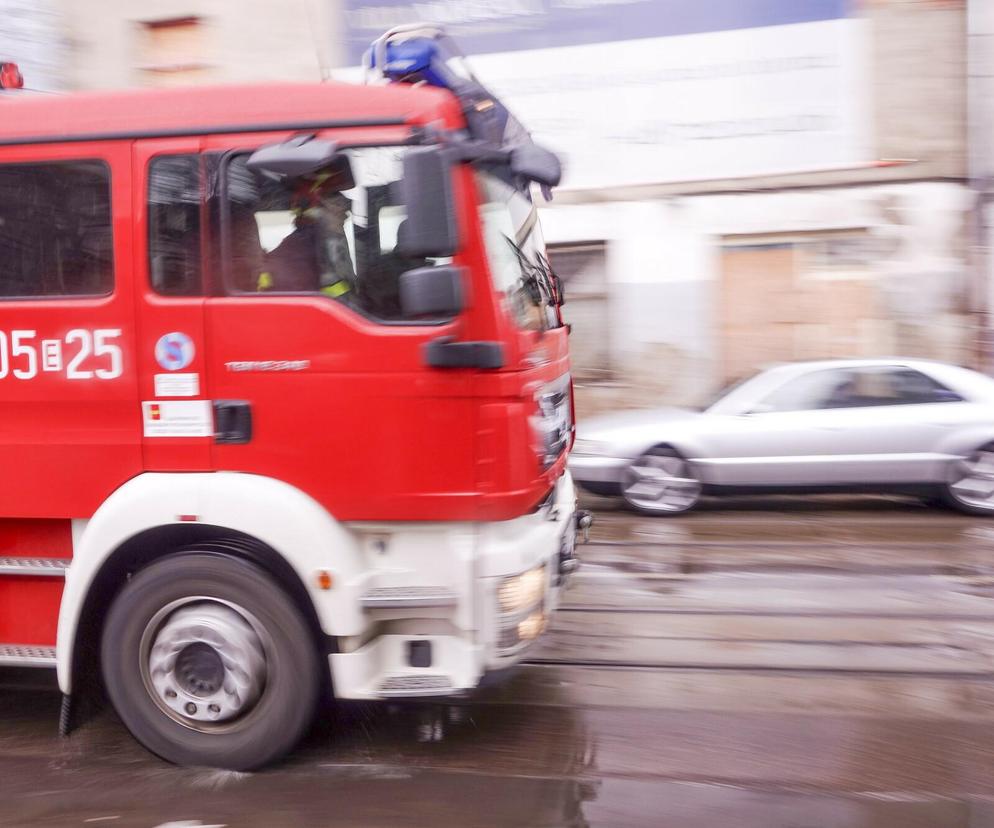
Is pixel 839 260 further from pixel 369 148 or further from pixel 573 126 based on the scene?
pixel 369 148

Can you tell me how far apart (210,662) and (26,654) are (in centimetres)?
88

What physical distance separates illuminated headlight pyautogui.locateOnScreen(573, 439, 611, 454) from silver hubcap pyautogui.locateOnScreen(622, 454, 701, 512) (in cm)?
29

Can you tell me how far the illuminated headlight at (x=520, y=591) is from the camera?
3984 mm

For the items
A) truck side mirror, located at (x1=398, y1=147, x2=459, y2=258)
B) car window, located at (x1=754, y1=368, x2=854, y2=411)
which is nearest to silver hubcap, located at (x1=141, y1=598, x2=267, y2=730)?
truck side mirror, located at (x1=398, y1=147, x2=459, y2=258)

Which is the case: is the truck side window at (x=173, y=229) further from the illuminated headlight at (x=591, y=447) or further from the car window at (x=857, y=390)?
the car window at (x=857, y=390)

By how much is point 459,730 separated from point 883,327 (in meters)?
9.94

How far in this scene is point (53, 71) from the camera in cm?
1485

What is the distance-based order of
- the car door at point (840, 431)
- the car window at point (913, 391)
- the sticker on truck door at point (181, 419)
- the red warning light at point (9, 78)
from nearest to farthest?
the sticker on truck door at point (181, 419) < the red warning light at point (9, 78) < the car door at point (840, 431) < the car window at point (913, 391)

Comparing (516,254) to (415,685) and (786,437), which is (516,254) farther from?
(786,437)

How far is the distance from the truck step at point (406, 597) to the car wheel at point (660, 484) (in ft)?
18.6

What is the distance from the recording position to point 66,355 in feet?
13.7

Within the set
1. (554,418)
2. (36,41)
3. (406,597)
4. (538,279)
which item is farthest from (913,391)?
(36,41)

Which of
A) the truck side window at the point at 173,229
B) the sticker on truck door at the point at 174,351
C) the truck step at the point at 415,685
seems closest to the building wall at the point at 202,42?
the truck side window at the point at 173,229

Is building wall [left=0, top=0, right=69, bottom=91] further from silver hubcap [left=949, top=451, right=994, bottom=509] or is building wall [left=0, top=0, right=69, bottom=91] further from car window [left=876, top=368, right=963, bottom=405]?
silver hubcap [left=949, top=451, right=994, bottom=509]
